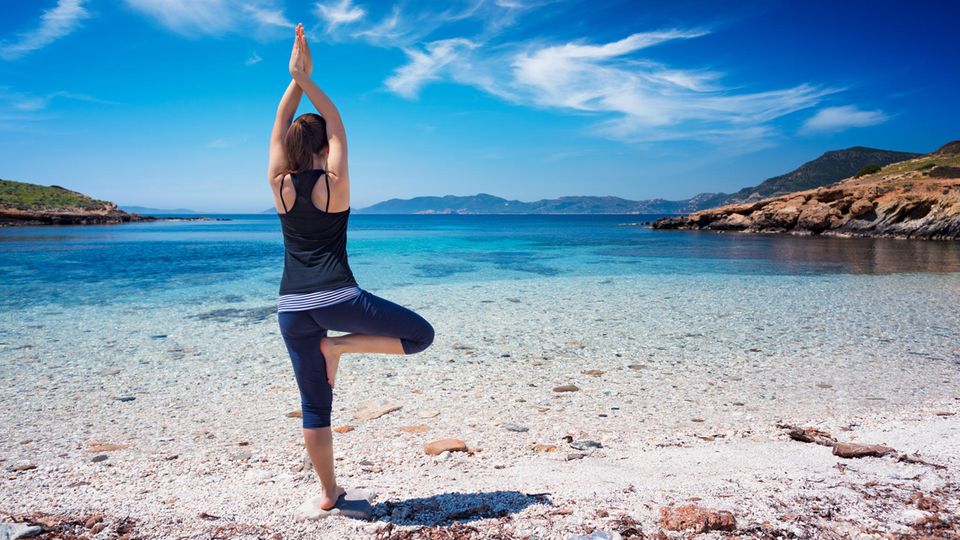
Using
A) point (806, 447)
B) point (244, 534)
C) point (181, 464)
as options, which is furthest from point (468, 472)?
point (806, 447)

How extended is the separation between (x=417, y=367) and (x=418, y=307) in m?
5.83

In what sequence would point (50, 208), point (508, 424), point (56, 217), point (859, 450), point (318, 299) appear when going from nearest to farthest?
point (318, 299), point (859, 450), point (508, 424), point (56, 217), point (50, 208)

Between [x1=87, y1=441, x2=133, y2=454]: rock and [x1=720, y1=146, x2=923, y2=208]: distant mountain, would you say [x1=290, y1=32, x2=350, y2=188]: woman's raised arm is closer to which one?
[x1=87, y1=441, x2=133, y2=454]: rock

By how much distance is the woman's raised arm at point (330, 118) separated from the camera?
3.08 metres

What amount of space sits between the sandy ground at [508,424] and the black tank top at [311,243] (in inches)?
57.4

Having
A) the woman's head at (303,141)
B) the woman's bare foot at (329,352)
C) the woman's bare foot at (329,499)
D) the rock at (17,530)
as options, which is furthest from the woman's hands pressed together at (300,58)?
the rock at (17,530)

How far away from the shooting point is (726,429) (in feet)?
17.5

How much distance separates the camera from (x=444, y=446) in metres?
4.91

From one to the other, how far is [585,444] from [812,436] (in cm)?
200

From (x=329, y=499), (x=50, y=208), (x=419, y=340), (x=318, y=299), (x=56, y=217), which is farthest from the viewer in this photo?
(x=50, y=208)

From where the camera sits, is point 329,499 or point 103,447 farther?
point 103,447

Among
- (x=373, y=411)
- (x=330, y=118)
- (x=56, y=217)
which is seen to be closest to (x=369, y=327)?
(x=330, y=118)

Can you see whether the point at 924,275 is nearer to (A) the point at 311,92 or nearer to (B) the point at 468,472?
(B) the point at 468,472

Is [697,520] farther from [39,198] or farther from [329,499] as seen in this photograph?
[39,198]
